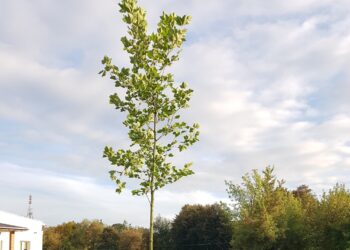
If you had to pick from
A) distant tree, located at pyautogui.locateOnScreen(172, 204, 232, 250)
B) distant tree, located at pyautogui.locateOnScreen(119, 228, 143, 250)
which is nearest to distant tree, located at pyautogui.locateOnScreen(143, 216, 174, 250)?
distant tree, located at pyautogui.locateOnScreen(172, 204, 232, 250)

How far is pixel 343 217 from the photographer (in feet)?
100

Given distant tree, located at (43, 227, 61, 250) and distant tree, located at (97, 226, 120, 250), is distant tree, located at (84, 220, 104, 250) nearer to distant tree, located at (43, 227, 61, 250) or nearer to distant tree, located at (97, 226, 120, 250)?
distant tree, located at (97, 226, 120, 250)

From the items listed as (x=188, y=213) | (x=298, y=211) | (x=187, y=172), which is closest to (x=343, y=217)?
(x=298, y=211)

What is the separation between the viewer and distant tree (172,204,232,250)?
64.2 metres

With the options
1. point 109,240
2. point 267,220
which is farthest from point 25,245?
point 109,240

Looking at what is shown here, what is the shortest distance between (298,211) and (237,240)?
16.2ft

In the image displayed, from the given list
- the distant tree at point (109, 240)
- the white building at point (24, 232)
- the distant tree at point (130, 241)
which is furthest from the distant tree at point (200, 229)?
the white building at point (24, 232)

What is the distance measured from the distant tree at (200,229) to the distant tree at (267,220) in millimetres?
29932

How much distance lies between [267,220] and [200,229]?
36.6 m

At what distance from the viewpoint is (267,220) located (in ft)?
101

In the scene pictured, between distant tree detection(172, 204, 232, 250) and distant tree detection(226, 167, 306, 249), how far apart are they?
98.2 ft

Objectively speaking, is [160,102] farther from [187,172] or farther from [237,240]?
[237,240]

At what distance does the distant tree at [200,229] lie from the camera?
2527 inches

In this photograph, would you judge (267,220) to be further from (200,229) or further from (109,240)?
(109,240)
